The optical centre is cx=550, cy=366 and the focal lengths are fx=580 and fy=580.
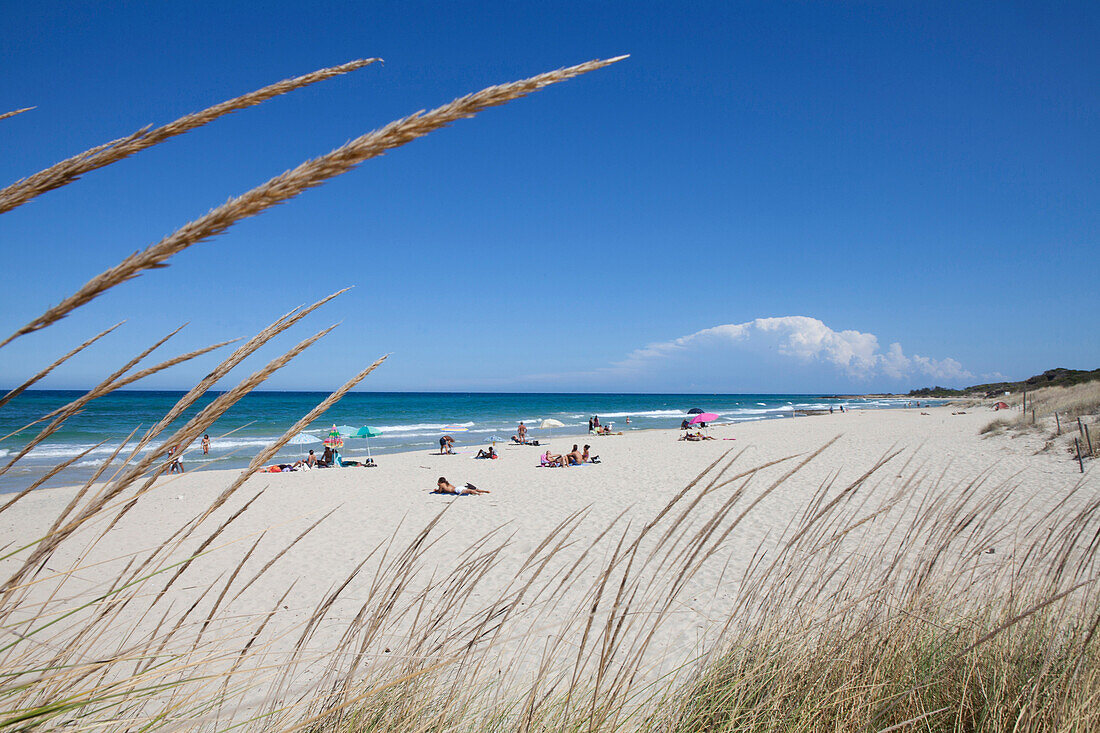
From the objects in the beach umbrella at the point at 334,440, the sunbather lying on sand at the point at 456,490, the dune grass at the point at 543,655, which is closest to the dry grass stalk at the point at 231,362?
the dune grass at the point at 543,655

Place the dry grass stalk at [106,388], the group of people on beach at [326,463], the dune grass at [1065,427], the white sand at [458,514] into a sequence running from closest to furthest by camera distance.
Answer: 1. the dry grass stalk at [106,388]
2. the white sand at [458,514]
3. the dune grass at [1065,427]
4. the group of people on beach at [326,463]

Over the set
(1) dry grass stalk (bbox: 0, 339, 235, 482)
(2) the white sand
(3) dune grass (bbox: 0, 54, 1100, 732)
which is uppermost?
(1) dry grass stalk (bbox: 0, 339, 235, 482)

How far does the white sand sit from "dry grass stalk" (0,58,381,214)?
1863 millimetres

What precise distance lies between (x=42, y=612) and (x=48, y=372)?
1.55ft

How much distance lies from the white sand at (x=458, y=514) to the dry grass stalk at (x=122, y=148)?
186cm

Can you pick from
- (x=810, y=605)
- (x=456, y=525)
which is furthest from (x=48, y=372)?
(x=456, y=525)

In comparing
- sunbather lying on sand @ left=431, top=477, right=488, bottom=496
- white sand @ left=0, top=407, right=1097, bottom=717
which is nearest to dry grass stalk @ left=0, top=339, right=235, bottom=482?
white sand @ left=0, top=407, right=1097, bottom=717

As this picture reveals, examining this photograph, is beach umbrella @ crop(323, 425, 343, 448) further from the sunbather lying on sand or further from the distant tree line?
the distant tree line

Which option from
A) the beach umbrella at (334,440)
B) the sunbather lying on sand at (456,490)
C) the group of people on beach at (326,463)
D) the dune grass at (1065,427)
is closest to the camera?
the dune grass at (1065,427)

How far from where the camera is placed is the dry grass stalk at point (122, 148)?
79 centimetres

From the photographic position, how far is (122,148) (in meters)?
0.84

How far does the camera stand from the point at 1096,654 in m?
1.97

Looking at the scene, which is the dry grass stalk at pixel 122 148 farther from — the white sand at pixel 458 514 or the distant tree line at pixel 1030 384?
the distant tree line at pixel 1030 384

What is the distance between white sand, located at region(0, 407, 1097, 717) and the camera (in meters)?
6.27
